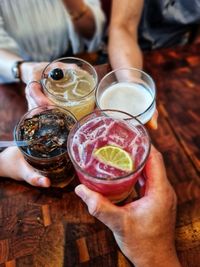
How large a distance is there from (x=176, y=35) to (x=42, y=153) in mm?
1196

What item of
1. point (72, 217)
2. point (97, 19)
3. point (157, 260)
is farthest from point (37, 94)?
point (97, 19)

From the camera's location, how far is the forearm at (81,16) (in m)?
1.58

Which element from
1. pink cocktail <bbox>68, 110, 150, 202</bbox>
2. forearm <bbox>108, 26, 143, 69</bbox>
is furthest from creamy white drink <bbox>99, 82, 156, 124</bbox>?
forearm <bbox>108, 26, 143, 69</bbox>

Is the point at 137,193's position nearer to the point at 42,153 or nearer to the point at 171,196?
the point at 171,196

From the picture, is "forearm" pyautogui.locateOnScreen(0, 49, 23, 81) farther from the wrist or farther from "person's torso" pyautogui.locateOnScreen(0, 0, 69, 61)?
the wrist

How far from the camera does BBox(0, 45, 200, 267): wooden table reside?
0.90 meters

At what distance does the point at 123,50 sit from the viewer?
143 cm

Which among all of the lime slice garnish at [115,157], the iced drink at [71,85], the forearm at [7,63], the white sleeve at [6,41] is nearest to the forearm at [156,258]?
the lime slice garnish at [115,157]

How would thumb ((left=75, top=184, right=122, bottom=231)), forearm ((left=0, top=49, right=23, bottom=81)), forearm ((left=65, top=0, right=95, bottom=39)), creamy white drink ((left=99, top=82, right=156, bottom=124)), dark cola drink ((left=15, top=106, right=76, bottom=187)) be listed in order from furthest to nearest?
forearm ((left=65, top=0, right=95, bottom=39))
forearm ((left=0, top=49, right=23, bottom=81))
creamy white drink ((left=99, top=82, right=156, bottom=124))
dark cola drink ((left=15, top=106, right=76, bottom=187))
thumb ((left=75, top=184, right=122, bottom=231))

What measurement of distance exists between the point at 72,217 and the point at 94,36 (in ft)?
3.58

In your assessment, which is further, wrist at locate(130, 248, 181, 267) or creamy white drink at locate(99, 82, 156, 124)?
creamy white drink at locate(99, 82, 156, 124)

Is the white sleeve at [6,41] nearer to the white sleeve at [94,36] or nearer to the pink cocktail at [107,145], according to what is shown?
the white sleeve at [94,36]

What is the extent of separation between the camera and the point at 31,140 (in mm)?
906

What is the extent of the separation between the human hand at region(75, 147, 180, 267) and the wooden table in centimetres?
6
